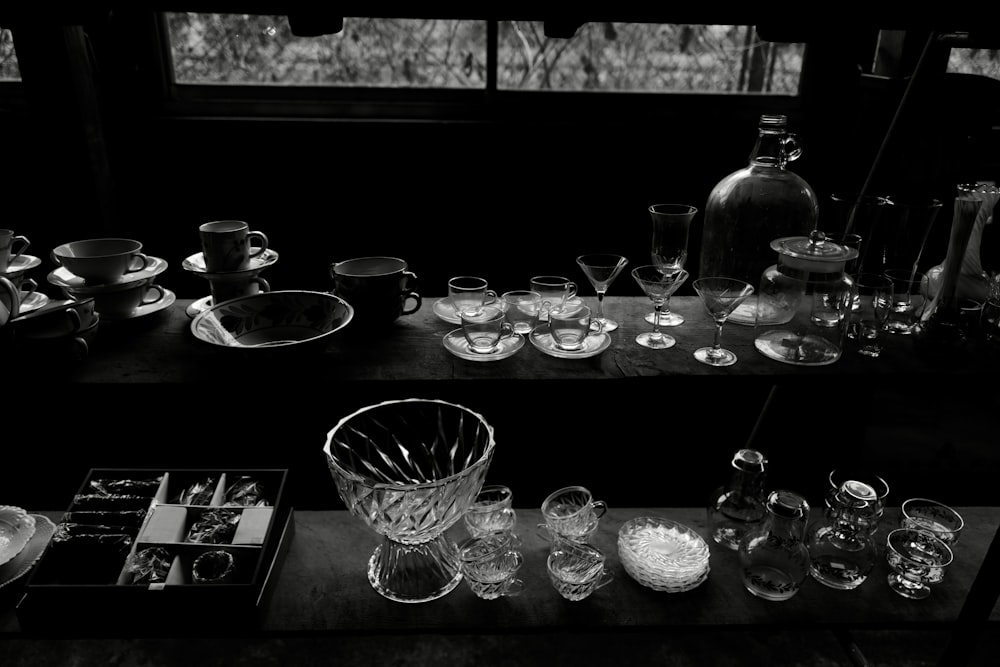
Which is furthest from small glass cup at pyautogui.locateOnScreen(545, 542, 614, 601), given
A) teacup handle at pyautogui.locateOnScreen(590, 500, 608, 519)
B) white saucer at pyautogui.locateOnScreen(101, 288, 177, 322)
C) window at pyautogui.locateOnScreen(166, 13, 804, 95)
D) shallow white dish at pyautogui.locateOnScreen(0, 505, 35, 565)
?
window at pyautogui.locateOnScreen(166, 13, 804, 95)

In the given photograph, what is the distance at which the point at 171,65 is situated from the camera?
250cm

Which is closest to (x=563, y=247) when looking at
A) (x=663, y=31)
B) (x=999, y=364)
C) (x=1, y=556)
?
(x=663, y=31)

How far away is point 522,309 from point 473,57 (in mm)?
1571

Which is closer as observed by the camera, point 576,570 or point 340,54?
point 576,570

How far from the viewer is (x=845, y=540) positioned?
57.5 inches

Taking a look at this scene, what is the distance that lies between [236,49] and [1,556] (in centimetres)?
187

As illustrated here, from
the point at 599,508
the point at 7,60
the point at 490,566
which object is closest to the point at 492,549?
the point at 490,566

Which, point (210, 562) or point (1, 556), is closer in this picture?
point (210, 562)

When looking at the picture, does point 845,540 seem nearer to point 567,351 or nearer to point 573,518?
point 573,518

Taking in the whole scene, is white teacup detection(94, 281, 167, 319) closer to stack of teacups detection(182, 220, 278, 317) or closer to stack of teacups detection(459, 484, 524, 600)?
stack of teacups detection(182, 220, 278, 317)

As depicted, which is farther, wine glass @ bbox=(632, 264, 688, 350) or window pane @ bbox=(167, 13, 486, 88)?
window pane @ bbox=(167, 13, 486, 88)

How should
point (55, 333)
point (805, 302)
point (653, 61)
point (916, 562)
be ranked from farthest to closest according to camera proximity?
point (653, 61)
point (916, 562)
point (805, 302)
point (55, 333)

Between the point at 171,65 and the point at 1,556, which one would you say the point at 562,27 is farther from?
the point at 171,65

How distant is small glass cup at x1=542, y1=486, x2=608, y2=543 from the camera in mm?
1419
